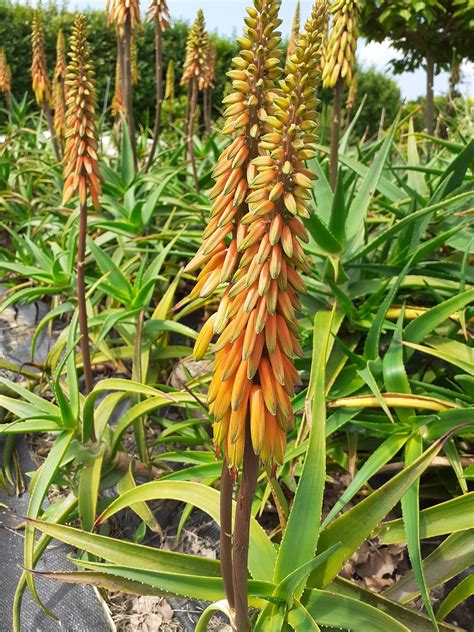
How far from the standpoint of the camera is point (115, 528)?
2320mm

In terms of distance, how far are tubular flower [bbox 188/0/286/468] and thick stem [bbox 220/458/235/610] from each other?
87 mm

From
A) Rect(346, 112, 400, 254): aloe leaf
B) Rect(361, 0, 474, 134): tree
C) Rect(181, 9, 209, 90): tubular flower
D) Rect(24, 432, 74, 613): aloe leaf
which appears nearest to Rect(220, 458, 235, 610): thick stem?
Rect(24, 432, 74, 613): aloe leaf

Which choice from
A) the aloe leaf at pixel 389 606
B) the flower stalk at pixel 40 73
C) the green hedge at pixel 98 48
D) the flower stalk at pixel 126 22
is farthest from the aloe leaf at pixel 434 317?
the green hedge at pixel 98 48

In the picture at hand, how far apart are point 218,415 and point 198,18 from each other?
10.7 feet

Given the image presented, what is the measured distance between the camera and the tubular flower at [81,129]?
193 cm

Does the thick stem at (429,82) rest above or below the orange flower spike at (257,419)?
above

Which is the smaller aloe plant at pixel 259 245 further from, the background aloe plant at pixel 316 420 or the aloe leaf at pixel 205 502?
the aloe leaf at pixel 205 502

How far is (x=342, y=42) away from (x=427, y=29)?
568 centimetres

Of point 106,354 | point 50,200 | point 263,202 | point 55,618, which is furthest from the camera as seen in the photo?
point 50,200

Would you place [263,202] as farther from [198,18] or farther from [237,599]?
[198,18]

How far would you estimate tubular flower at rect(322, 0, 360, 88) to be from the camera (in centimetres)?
250

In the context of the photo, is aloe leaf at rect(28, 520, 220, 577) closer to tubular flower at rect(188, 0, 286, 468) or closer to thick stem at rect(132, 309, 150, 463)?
tubular flower at rect(188, 0, 286, 468)

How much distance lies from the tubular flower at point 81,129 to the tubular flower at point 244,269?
1124 millimetres

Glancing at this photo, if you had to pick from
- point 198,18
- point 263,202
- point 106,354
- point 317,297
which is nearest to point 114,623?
point 106,354
